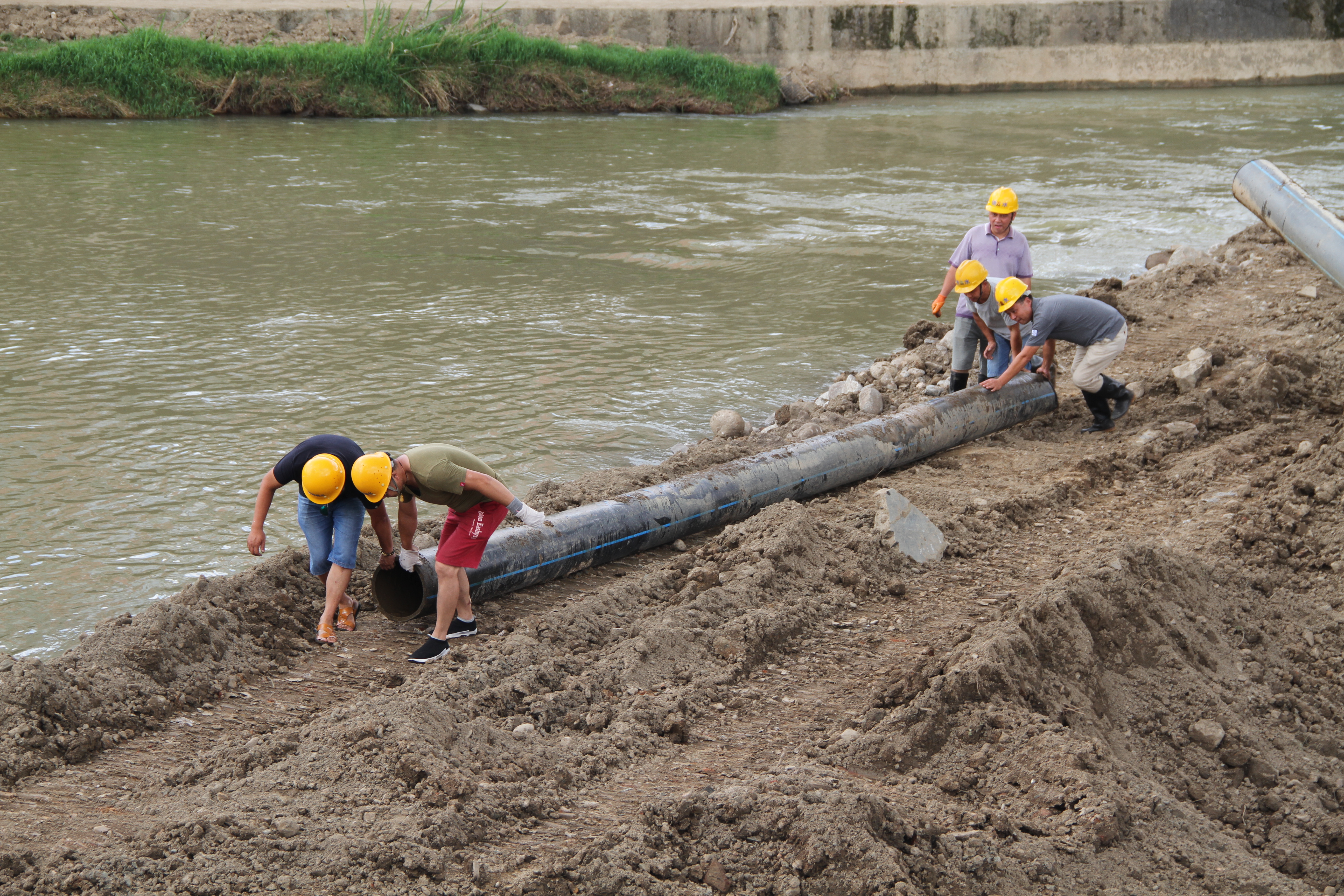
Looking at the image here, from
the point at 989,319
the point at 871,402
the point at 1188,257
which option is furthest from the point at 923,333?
the point at 1188,257

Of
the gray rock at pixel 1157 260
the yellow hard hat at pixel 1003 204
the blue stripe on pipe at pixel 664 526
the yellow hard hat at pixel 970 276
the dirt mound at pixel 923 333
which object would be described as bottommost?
the blue stripe on pipe at pixel 664 526

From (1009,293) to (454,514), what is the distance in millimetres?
4183

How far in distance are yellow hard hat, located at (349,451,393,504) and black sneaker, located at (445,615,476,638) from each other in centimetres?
69

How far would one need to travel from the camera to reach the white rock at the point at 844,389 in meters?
8.61

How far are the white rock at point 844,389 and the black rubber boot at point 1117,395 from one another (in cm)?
176

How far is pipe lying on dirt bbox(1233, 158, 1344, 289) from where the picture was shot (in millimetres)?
9648

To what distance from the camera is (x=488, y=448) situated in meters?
7.75

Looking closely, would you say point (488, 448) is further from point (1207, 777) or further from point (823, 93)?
point (823, 93)

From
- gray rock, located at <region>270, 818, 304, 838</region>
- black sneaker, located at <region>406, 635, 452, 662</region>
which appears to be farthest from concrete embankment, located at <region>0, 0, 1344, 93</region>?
gray rock, located at <region>270, 818, 304, 838</region>

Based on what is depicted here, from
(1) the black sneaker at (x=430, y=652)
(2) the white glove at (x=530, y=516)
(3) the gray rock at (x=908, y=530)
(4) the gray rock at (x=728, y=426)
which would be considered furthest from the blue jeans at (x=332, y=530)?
(4) the gray rock at (x=728, y=426)

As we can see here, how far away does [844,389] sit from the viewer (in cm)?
869

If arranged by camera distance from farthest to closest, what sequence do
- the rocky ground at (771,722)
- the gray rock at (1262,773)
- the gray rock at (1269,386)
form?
the gray rock at (1269,386), the gray rock at (1262,773), the rocky ground at (771,722)

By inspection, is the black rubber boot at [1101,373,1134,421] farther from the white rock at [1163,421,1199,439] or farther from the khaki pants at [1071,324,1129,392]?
the white rock at [1163,421,1199,439]

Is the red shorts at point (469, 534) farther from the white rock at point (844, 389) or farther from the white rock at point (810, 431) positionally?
the white rock at point (844, 389)
